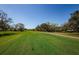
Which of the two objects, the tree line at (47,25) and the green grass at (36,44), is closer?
the green grass at (36,44)

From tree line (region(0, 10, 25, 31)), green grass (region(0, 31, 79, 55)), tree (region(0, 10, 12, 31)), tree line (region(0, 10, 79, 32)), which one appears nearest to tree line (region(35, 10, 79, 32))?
tree line (region(0, 10, 79, 32))

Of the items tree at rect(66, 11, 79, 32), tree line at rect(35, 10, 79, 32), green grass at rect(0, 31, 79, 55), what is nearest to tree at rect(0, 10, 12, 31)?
green grass at rect(0, 31, 79, 55)

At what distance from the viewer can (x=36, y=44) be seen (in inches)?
275

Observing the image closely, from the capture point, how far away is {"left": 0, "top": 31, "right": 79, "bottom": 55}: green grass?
6797 millimetres

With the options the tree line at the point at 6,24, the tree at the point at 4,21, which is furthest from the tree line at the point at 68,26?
the tree at the point at 4,21

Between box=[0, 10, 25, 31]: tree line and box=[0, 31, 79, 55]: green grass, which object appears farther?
box=[0, 10, 25, 31]: tree line

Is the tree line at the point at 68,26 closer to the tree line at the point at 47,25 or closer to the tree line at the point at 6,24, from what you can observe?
the tree line at the point at 47,25

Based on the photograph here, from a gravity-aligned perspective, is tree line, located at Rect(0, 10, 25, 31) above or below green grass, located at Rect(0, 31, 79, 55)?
above

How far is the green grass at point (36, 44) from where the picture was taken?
6797mm

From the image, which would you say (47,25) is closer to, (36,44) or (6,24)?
(36,44)

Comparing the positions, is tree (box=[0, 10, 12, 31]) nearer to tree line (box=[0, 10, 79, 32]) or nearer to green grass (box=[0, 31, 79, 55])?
tree line (box=[0, 10, 79, 32])

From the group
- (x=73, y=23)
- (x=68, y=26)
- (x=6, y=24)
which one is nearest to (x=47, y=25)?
(x=68, y=26)

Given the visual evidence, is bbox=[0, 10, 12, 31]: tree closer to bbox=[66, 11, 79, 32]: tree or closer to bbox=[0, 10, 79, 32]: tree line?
bbox=[0, 10, 79, 32]: tree line
